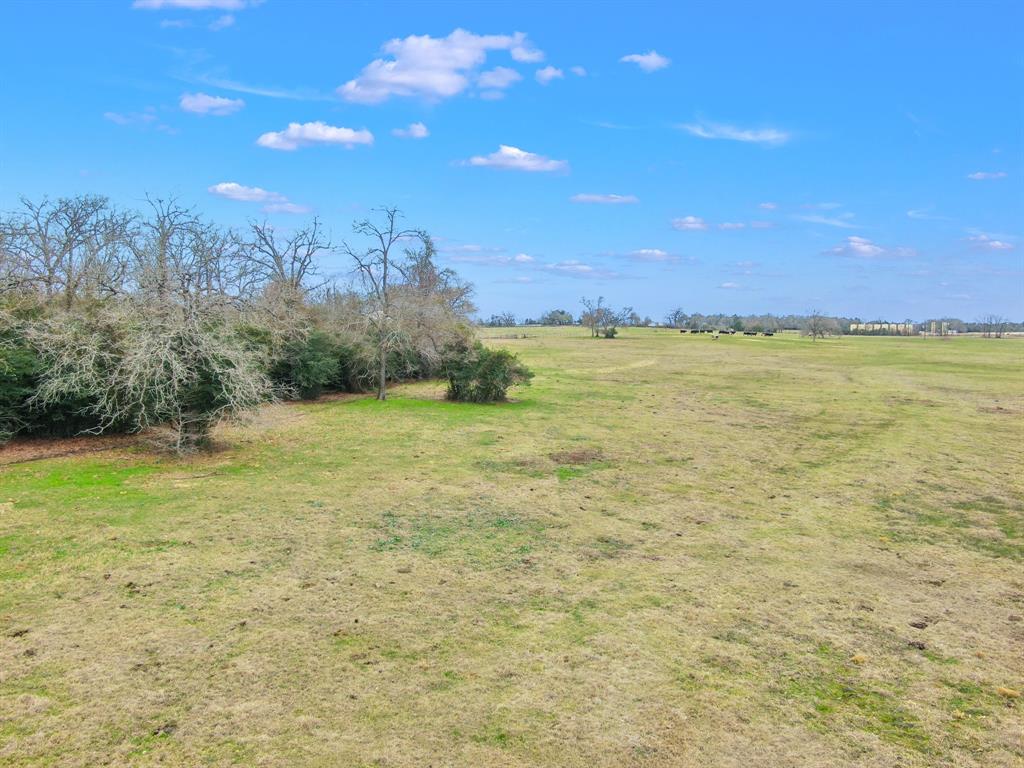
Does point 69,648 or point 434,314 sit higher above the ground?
point 434,314

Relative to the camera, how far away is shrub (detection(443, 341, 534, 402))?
20.0m

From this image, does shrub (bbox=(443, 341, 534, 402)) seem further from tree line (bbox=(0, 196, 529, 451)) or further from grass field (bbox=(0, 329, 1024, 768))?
grass field (bbox=(0, 329, 1024, 768))

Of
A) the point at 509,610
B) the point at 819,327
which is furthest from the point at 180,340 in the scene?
the point at 819,327

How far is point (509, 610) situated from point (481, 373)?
1465cm

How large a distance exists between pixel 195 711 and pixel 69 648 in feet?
5.16

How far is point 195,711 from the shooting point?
13.6ft

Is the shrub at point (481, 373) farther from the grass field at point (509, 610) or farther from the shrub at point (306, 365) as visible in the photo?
the grass field at point (509, 610)

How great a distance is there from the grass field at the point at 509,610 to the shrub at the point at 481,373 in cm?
791

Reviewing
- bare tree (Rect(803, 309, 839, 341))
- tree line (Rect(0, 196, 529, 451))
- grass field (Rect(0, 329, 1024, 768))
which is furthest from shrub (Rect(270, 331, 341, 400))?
bare tree (Rect(803, 309, 839, 341))

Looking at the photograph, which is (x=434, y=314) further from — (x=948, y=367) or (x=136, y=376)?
(x=948, y=367)

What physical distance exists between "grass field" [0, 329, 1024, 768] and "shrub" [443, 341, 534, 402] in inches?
312

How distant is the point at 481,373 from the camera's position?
66.0ft

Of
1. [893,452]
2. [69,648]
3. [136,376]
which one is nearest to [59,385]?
[136,376]

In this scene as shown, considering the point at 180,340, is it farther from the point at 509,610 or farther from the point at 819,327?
the point at 819,327
